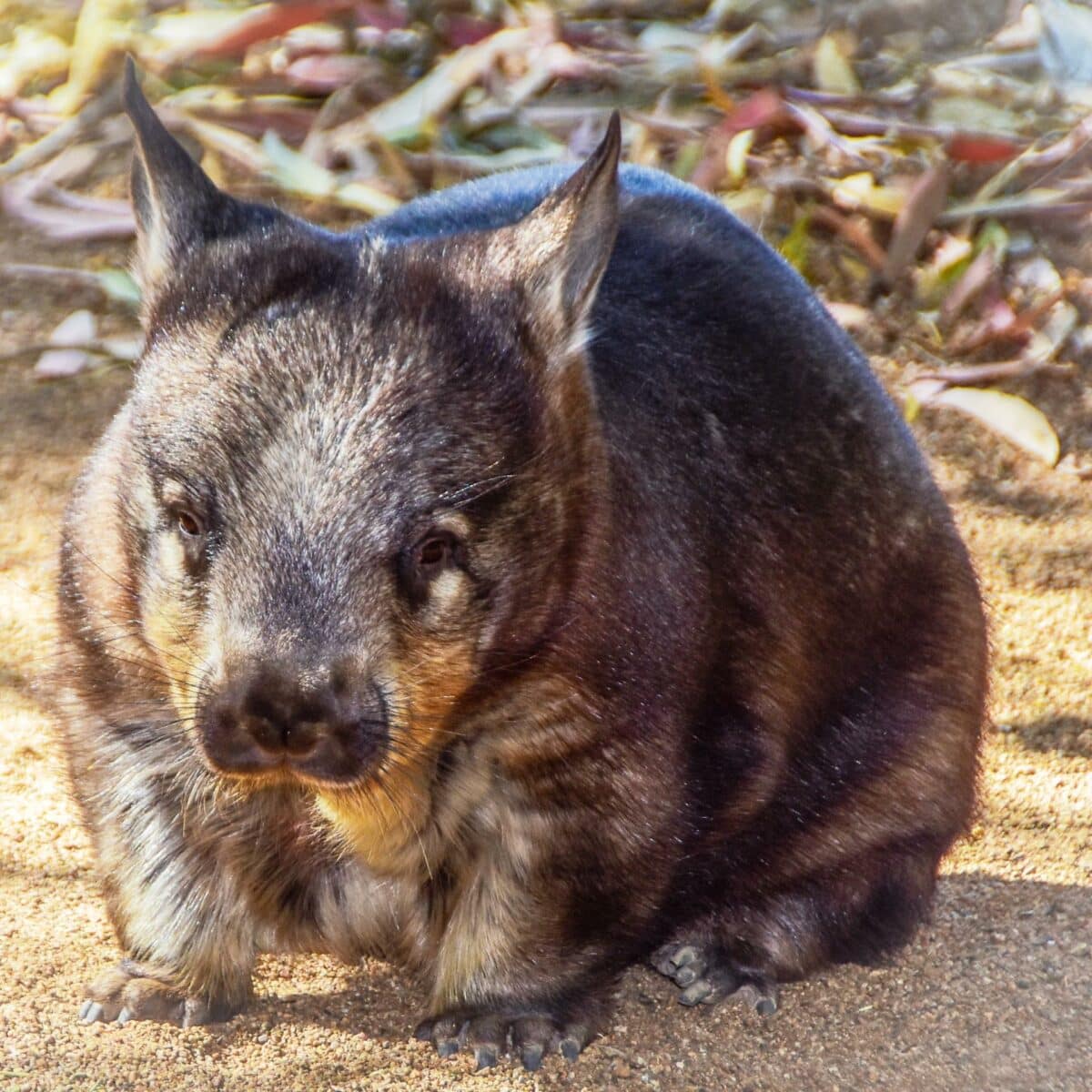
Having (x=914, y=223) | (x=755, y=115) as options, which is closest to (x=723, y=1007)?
(x=914, y=223)

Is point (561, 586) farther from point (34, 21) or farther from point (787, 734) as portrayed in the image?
point (34, 21)

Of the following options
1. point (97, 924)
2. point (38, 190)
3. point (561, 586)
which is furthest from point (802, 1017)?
point (38, 190)

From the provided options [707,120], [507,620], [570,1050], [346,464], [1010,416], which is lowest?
[1010,416]

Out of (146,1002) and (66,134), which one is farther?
(66,134)

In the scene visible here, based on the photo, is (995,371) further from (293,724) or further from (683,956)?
(293,724)

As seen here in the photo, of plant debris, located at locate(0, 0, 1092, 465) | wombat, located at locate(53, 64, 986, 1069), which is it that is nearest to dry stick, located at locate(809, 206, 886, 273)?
plant debris, located at locate(0, 0, 1092, 465)

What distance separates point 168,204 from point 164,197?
0.05 feet

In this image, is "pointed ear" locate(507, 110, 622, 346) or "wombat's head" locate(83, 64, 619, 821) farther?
"pointed ear" locate(507, 110, 622, 346)

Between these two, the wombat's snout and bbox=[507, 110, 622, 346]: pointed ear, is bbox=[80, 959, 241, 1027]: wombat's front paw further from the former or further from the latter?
bbox=[507, 110, 622, 346]: pointed ear

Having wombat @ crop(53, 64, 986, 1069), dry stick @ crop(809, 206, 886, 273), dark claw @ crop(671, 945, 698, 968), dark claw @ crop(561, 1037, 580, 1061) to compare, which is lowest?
dry stick @ crop(809, 206, 886, 273)

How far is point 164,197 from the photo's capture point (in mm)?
3543

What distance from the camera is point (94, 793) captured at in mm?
3779

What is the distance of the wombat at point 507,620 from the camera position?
3.19 metres

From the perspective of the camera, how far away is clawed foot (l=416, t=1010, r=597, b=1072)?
3709mm
